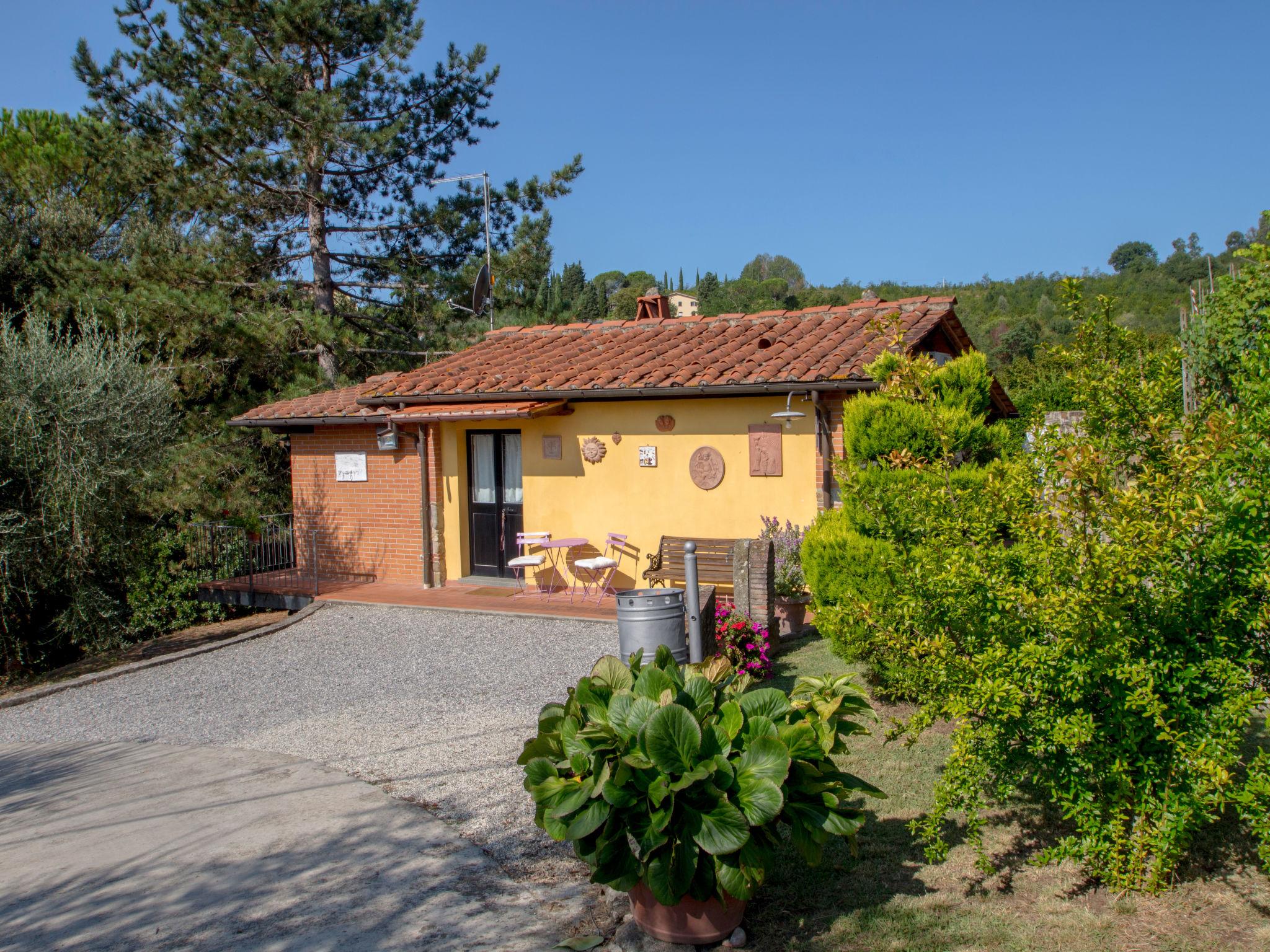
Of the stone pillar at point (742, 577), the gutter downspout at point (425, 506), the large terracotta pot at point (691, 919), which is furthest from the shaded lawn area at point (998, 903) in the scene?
the gutter downspout at point (425, 506)

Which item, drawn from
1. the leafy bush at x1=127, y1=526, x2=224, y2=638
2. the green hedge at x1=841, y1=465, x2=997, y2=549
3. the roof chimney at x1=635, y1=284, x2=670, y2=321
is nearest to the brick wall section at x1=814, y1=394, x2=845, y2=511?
the green hedge at x1=841, y1=465, x2=997, y2=549

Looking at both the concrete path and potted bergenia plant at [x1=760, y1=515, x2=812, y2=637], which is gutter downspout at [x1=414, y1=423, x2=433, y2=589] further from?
the concrete path

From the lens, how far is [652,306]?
14.3 meters

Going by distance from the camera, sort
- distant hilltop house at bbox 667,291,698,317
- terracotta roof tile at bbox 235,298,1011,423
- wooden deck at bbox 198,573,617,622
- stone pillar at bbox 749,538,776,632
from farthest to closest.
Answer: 1. distant hilltop house at bbox 667,291,698,317
2. wooden deck at bbox 198,573,617,622
3. terracotta roof tile at bbox 235,298,1011,423
4. stone pillar at bbox 749,538,776,632

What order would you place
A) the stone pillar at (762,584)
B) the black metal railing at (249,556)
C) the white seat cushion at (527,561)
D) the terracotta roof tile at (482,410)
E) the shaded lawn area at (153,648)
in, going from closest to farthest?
the stone pillar at (762,584)
the shaded lawn area at (153,648)
the terracotta roof tile at (482,410)
the white seat cushion at (527,561)
the black metal railing at (249,556)

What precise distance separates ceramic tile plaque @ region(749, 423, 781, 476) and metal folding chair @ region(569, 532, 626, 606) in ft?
6.50

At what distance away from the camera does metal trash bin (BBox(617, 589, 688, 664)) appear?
20.9 feet

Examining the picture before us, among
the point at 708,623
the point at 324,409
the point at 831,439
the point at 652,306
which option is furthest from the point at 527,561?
the point at 652,306

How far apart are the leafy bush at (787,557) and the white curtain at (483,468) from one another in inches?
163

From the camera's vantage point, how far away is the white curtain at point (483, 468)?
12305 millimetres

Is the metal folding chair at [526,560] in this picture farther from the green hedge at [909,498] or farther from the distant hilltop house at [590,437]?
the green hedge at [909,498]

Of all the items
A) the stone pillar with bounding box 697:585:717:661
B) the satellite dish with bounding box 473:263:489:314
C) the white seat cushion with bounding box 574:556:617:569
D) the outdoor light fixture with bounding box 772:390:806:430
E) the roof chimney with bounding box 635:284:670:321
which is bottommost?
the stone pillar with bounding box 697:585:717:661

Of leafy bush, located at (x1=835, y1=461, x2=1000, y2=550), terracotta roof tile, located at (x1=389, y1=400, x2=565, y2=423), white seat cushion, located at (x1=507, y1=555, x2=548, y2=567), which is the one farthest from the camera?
white seat cushion, located at (x1=507, y1=555, x2=548, y2=567)

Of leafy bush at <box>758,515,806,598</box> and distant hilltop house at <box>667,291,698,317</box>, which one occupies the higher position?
distant hilltop house at <box>667,291,698,317</box>
